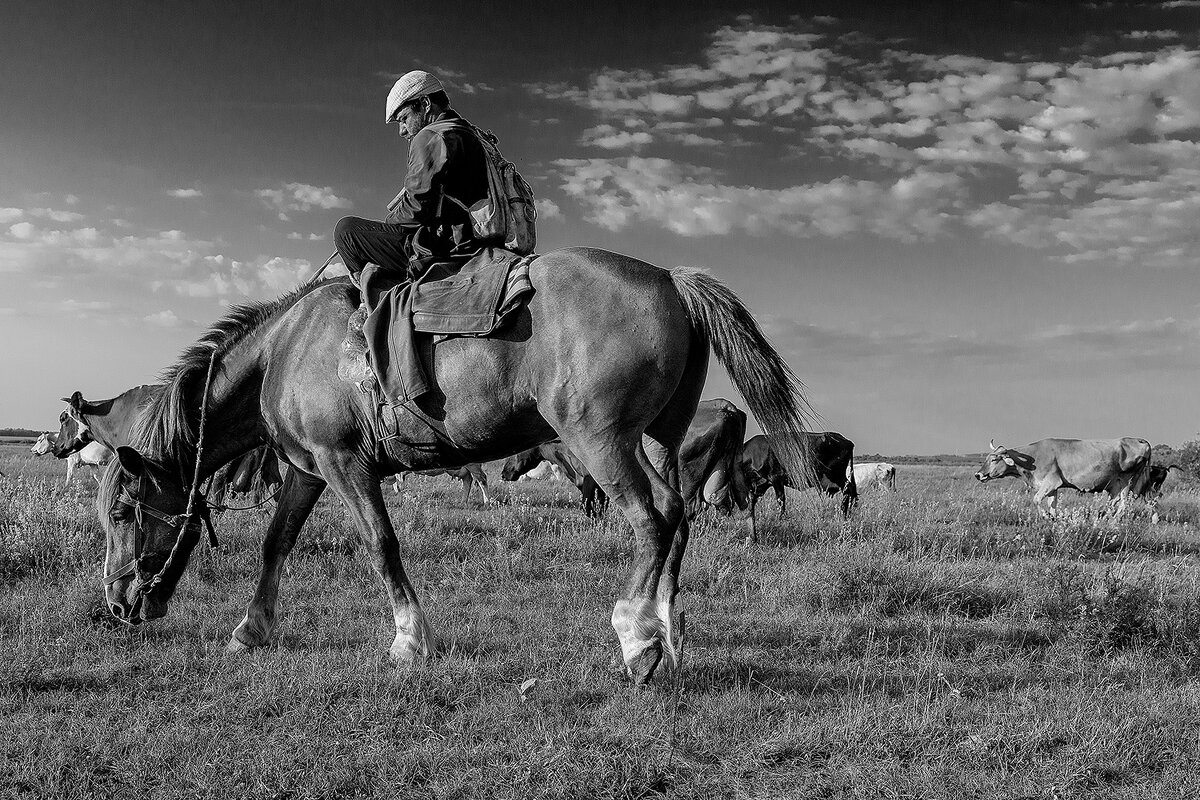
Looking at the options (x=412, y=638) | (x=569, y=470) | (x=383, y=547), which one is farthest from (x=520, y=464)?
(x=412, y=638)

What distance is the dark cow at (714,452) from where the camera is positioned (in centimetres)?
1648

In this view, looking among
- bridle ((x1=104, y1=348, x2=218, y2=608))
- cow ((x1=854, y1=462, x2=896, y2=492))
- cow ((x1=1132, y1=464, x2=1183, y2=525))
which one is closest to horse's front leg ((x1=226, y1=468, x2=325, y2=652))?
bridle ((x1=104, y1=348, x2=218, y2=608))

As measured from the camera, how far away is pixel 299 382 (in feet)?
20.4

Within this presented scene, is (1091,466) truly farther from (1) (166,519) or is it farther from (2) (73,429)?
(2) (73,429)

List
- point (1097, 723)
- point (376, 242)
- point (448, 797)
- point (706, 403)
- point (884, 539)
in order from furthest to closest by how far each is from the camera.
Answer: point (706, 403), point (884, 539), point (376, 242), point (1097, 723), point (448, 797)

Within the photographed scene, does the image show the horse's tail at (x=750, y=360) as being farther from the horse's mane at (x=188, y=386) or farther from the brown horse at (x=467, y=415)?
the horse's mane at (x=188, y=386)

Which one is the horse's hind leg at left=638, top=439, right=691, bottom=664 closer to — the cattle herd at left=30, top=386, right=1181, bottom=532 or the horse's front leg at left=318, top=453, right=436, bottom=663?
the horse's front leg at left=318, top=453, right=436, bottom=663

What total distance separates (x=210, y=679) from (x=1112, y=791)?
4968 millimetres

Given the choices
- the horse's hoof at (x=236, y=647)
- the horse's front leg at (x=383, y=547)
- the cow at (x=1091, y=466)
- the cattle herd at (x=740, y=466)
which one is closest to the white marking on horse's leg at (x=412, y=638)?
the horse's front leg at (x=383, y=547)

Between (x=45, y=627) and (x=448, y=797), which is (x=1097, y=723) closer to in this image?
(x=448, y=797)

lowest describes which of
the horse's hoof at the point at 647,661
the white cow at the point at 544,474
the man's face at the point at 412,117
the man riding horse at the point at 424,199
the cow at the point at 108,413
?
the white cow at the point at 544,474

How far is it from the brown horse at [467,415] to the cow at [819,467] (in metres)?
12.3

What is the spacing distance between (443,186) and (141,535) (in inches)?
136

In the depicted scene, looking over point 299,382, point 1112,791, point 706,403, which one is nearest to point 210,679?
point 299,382
